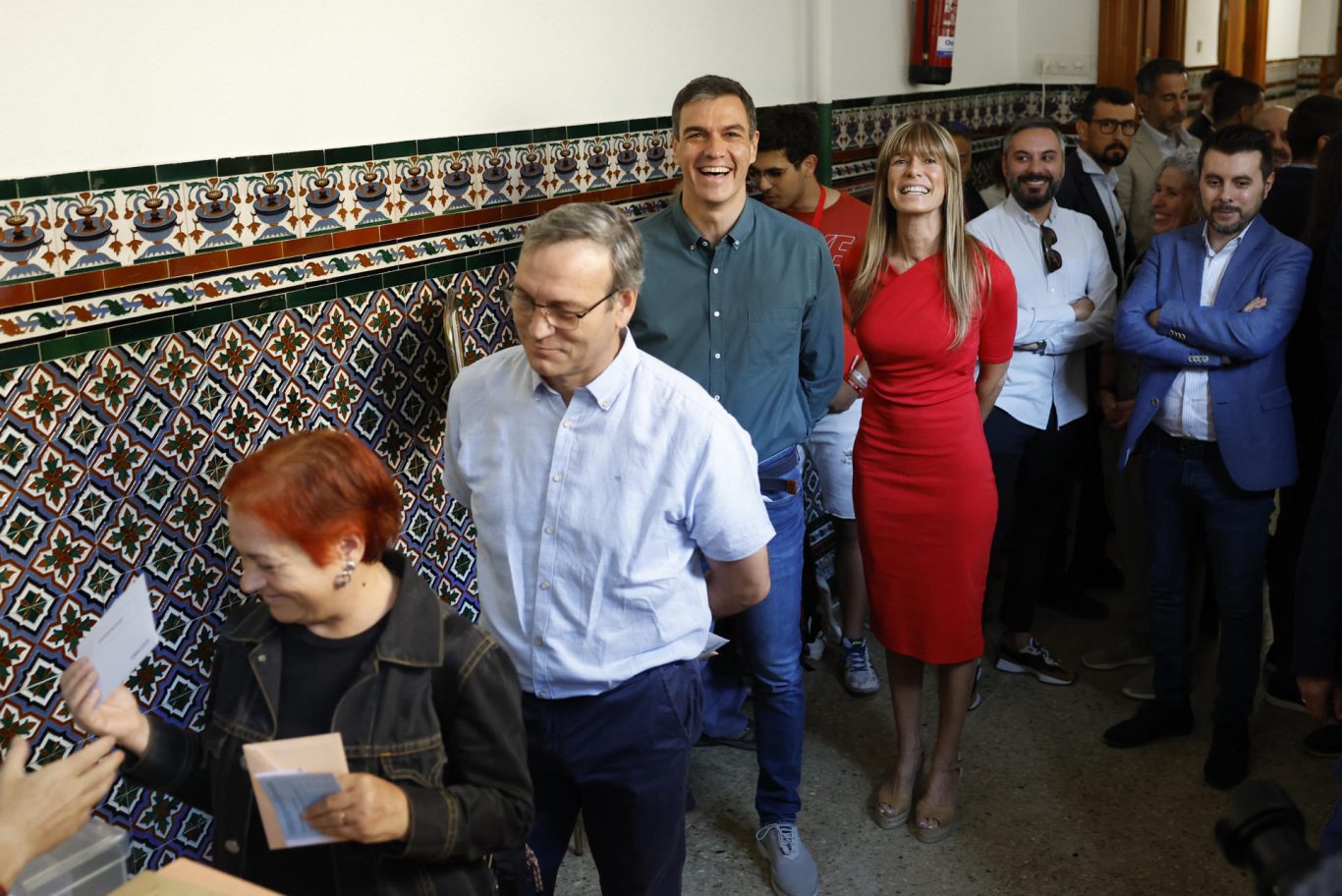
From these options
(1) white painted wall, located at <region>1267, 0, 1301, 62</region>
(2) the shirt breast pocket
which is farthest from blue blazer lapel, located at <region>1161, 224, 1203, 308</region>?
(1) white painted wall, located at <region>1267, 0, 1301, 62</region>

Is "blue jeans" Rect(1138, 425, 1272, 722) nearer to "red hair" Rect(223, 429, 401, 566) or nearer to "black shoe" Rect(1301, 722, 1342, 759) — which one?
"black shoe" Rect(1301, 722, 1342, 759)

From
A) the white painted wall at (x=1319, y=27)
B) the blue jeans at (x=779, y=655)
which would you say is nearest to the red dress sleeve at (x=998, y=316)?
the blue jeans at (x=779, y=655)

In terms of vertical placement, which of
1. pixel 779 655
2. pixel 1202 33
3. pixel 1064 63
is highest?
pixel 1202 33

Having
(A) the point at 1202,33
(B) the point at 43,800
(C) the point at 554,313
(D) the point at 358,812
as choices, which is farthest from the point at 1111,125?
(B) the point at 43,800

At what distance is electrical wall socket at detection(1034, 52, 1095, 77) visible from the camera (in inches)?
251

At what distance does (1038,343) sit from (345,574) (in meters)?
2.75

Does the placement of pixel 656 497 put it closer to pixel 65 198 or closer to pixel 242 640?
pixel 242 640

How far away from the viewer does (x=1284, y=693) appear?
3.98 meters

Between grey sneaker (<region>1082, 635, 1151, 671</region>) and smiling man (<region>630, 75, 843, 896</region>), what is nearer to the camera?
smiling man (<region>630, 75, 843, 896</region>)

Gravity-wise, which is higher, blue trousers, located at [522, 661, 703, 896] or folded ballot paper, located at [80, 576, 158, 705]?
folded ballot paper, located at [80, 576, 158, 705]

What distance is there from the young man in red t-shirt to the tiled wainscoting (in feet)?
2.27

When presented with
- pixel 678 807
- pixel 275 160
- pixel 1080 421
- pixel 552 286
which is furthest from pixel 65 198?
pixel 1080 421

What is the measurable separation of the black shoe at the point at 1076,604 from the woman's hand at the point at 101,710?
3552mm

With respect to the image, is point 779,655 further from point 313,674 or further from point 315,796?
point 315,796
